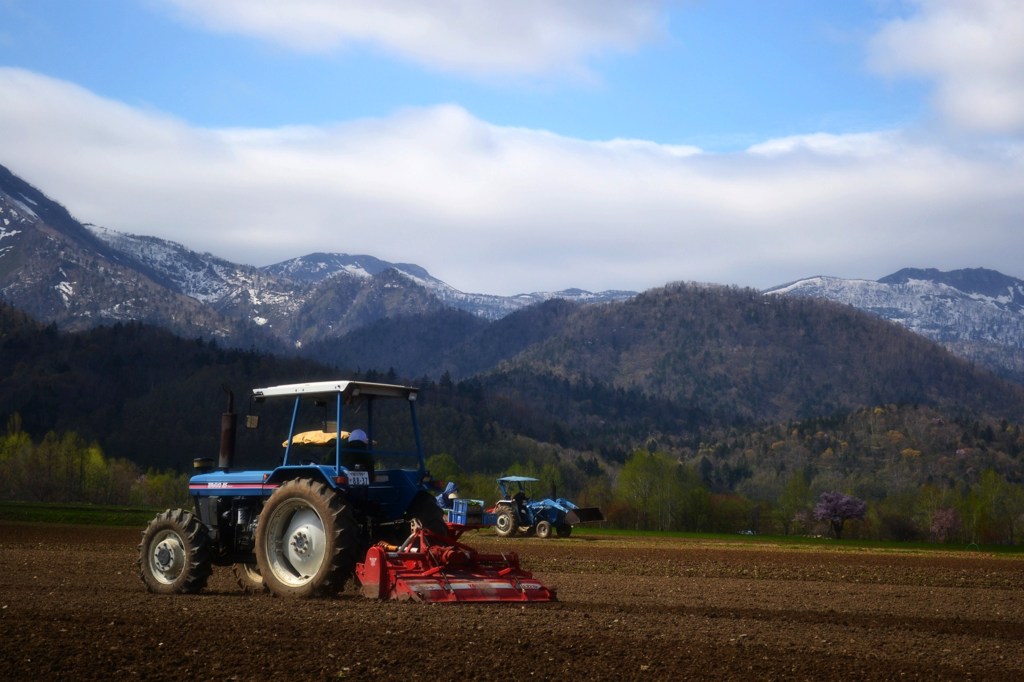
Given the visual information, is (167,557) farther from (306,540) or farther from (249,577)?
A: (306,540)

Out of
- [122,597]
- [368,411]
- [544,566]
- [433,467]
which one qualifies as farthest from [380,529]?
[433,467]

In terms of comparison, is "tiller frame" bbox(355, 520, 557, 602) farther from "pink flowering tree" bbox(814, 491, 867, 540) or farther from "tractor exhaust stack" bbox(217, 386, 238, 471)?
"pink flowering tree" bbox(814, 491, 867, 540)

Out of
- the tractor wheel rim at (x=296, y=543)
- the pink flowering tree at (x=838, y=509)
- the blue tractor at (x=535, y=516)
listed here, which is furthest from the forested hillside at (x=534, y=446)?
the tractor wheel rim at (x=296, y=543)

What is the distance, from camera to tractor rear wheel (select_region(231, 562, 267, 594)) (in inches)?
685

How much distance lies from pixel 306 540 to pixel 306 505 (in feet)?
1.80

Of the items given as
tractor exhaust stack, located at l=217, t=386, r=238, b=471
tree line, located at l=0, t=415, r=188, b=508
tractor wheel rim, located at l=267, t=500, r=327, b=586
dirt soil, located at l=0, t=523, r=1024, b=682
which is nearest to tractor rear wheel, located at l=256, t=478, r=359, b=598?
tractor wheel rim, located at l=267, t=500, r=327, b=586

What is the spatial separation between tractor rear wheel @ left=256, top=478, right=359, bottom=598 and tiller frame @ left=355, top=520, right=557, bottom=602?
1.36 feet

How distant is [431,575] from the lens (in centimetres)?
1522

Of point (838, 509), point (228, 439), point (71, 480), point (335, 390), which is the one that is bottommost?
point (838, 509)

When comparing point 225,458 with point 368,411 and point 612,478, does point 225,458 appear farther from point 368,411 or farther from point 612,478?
point 612,478

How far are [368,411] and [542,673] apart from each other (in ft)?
23.7

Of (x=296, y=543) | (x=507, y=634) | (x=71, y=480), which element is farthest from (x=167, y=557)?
(x=71, y=480)

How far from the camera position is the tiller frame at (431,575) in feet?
49.5

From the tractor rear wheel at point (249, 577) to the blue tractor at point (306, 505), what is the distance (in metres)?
0.02
